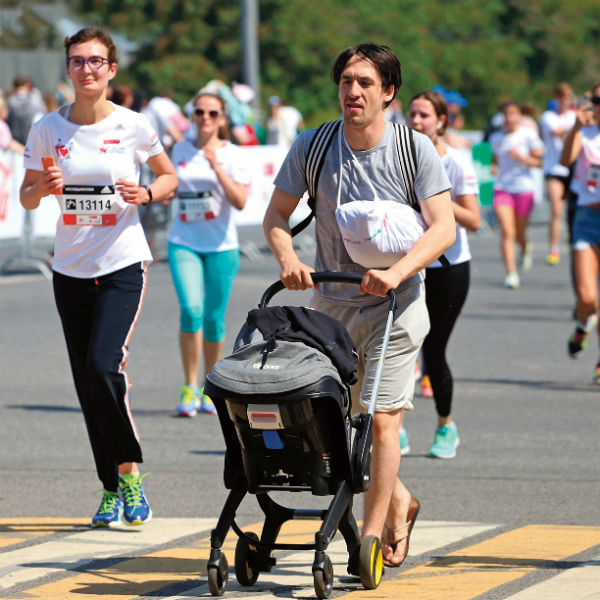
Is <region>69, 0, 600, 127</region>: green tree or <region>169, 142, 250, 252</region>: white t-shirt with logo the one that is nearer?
<region>169, 142, 250, 252</region>: white t-shirt with logo

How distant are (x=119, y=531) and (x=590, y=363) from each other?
6.53 metres

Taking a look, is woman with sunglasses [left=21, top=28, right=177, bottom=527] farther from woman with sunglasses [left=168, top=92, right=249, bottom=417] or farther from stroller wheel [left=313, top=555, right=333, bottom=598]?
woman with sunglasses [left=168, top=92, right=249, bottom=417]

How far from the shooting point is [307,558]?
612cm

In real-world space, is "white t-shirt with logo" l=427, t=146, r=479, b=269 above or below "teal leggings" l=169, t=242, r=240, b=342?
above

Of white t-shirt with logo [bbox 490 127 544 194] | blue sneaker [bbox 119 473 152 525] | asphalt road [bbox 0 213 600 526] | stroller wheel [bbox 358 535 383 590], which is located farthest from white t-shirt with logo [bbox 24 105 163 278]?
white t-shirt with logo [bbox 490 127 544 194]

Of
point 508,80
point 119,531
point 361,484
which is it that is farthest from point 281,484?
point 508,80

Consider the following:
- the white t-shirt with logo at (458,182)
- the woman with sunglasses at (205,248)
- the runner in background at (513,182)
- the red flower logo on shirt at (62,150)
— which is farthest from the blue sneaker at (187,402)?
the runner in background at (513,182)

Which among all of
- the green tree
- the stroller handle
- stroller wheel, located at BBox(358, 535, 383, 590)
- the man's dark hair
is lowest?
the green tree

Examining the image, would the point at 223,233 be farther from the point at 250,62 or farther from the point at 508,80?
the point at 508,80

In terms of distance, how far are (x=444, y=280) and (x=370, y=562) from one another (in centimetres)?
316

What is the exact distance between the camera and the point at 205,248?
1007 centimetres

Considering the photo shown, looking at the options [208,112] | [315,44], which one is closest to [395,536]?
[208,112]

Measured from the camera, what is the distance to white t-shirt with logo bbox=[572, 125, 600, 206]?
10.9 metres

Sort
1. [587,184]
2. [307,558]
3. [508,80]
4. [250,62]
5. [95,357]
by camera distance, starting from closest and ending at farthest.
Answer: [307,558] → [95,357] → [587,184] → [250,62] → [508,80]
